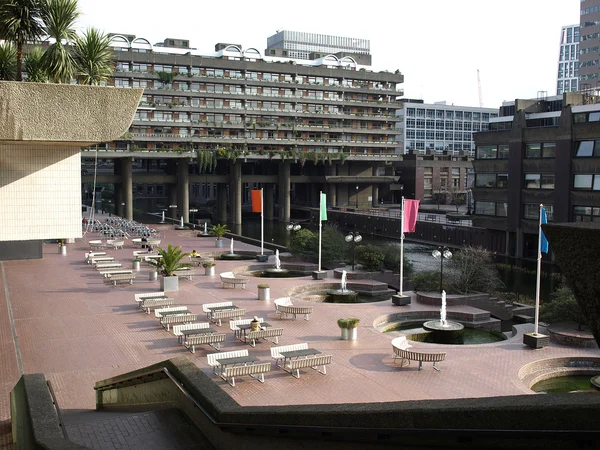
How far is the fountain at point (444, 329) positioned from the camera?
24.4m

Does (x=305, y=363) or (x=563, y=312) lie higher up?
(x=563, y=312)

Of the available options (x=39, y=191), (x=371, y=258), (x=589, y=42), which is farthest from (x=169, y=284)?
(x=589, y=42)

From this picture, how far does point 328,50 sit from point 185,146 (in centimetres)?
9898

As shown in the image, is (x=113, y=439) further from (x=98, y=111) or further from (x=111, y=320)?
(x=111, y=320)

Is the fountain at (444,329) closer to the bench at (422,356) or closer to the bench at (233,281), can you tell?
the bench at (422,356)

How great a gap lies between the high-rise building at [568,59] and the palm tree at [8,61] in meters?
194

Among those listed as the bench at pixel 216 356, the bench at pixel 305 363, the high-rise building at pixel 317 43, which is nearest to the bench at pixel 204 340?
the bench at pixel 216 356

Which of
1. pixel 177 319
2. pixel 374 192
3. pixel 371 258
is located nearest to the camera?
pixel 177 319

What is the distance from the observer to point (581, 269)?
19.7 feet

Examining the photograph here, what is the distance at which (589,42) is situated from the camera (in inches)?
4904

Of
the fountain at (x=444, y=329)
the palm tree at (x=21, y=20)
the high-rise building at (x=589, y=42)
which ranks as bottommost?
the fountain at (x=444, y=329)

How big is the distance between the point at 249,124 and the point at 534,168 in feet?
133

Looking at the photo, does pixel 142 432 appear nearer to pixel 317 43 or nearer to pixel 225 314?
pixel 225 314

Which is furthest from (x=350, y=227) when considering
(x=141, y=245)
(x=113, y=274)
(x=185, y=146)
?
(x=113, y=274)
